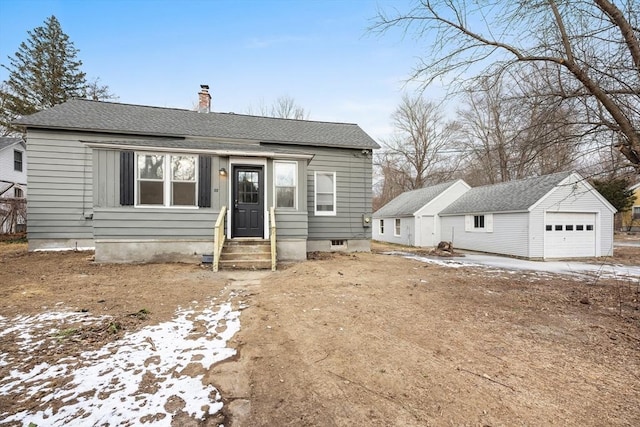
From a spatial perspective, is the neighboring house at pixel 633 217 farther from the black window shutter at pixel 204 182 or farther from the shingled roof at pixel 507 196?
the black window shutter at pixel 204 182

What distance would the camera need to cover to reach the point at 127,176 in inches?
306

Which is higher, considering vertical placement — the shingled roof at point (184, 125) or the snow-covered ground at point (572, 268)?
the shingled roof at point (184, 125)

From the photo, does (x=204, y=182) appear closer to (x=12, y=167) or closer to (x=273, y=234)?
(x=273, y=234)

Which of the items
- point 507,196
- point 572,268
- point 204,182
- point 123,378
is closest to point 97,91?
point 204,182

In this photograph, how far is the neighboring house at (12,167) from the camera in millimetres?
18781

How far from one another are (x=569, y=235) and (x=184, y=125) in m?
17.5

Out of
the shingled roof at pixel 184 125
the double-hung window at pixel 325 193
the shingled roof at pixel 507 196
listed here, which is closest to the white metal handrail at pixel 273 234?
the double-hung window at pixel 325 193

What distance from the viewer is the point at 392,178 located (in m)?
32.9

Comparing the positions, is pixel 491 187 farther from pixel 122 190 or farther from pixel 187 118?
pixel 122 190

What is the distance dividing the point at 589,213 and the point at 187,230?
17391mm

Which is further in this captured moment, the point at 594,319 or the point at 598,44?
the point at 598,44

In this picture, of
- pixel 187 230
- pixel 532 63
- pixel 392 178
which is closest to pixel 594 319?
pixel 532 63

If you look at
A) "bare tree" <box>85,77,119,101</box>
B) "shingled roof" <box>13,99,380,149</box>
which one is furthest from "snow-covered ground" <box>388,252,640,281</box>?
"bare tree" <box>85,77,119,101</box>

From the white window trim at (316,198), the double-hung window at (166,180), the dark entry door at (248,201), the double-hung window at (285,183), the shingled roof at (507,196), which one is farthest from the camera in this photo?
the shingled roof at (507,196)
